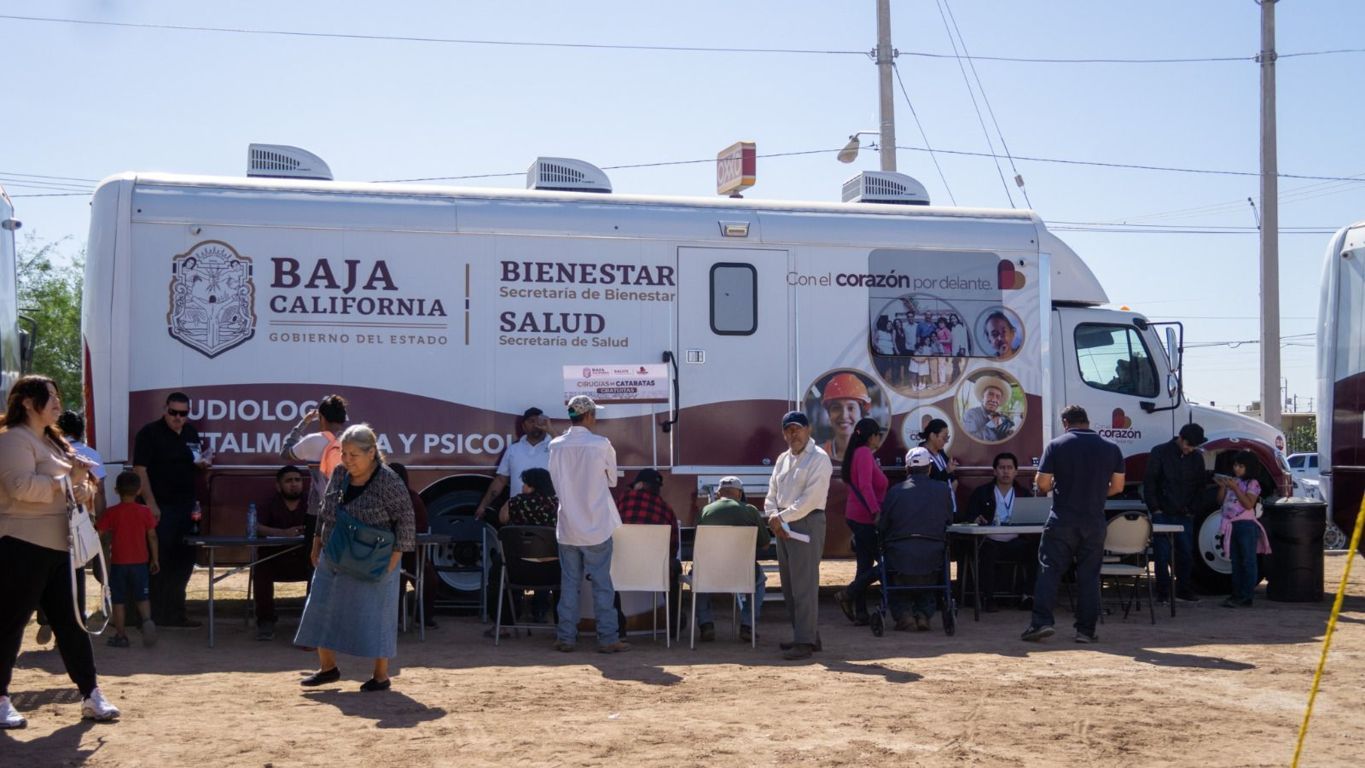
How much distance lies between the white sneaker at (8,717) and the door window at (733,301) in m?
5.91

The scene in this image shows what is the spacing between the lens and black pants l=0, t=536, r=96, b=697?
243 inches

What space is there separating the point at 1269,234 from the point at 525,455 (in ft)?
45.4

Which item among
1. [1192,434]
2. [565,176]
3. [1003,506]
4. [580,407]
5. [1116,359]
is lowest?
[1003,506]

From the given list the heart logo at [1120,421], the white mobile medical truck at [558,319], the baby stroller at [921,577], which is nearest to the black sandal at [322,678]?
the white mobile medical truck at [558,319]

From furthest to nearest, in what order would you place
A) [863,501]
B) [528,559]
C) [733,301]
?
[733,301], [863,501], [528,559]

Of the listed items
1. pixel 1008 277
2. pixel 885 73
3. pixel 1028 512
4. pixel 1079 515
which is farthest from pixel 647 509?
pixel 885 73

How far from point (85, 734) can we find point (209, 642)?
2802 millimetres

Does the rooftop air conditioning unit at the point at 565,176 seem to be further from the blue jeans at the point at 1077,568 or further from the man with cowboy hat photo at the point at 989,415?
the blue jeans at the point at 1077,568

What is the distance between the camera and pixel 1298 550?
465 inches

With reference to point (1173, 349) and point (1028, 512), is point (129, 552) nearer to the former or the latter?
point (1028, 512)

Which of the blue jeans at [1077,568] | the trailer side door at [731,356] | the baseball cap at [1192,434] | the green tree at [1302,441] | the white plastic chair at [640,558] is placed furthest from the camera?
the green tree at [1302,441]

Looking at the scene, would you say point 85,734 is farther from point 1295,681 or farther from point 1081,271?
point 1081,271

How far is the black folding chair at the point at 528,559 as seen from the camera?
920 cm

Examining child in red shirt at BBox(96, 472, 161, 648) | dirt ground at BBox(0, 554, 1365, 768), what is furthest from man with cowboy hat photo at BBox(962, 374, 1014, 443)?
child in red shirt at BBox(96, 472, 161, 648)
